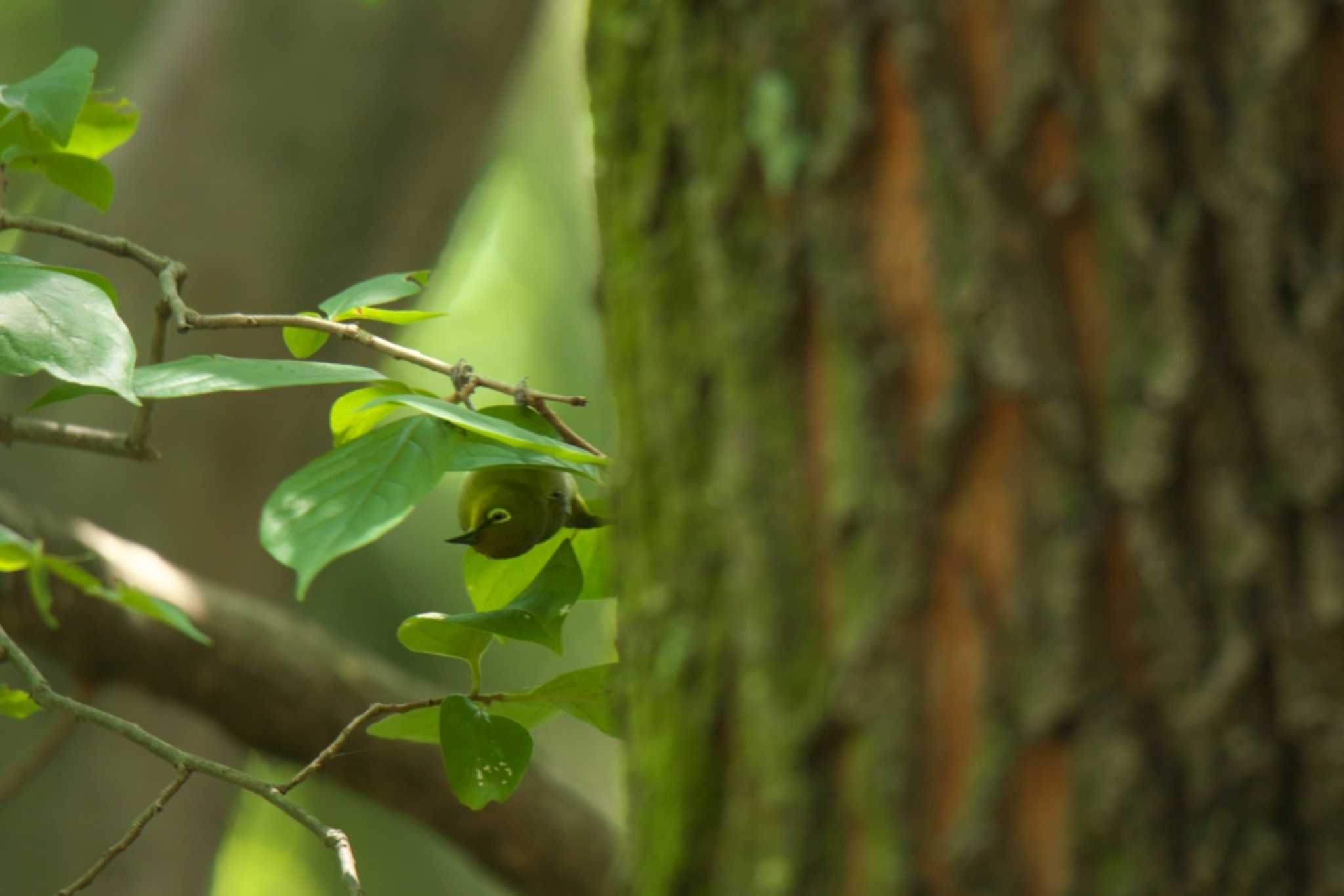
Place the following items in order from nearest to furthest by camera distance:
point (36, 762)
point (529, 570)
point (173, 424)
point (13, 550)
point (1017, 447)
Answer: point (1017, 447), point (13, 550), point (529, 570), point (36, 762), point (173, 424)

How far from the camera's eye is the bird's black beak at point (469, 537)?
1.96ft

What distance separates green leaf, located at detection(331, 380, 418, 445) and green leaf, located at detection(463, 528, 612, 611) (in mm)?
85

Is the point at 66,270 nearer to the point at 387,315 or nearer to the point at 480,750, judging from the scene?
the point at 387,315

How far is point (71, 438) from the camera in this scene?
758mm

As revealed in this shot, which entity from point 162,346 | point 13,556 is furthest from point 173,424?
point 13,556

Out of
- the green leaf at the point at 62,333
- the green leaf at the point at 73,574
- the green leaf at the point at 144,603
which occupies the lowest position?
the green leaf at the point at 144,603

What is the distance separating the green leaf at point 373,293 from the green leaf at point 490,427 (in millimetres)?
132

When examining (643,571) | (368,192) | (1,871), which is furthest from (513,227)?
(643,571)

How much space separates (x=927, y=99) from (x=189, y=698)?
129 cm

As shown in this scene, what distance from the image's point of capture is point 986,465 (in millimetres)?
379

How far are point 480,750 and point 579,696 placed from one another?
5cm

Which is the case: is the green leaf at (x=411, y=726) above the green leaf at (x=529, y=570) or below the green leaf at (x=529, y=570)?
below

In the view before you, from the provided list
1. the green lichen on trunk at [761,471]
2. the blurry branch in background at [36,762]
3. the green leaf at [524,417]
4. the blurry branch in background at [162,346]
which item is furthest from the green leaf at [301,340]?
the blurry branch in background at [36,762]

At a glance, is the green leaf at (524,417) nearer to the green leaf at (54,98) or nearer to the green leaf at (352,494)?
the green leaf at (352,494)
